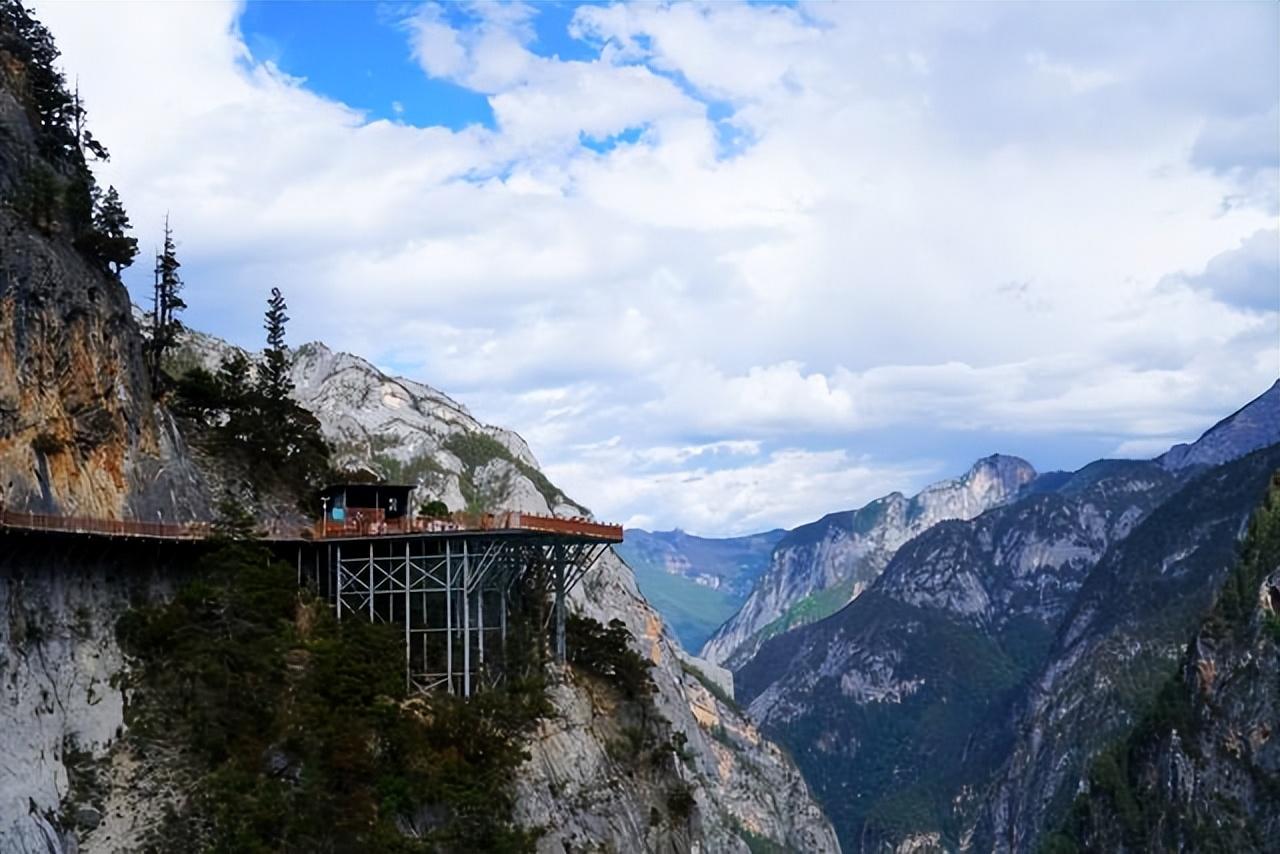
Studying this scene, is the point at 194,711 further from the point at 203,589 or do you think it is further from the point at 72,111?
the point at 72,111

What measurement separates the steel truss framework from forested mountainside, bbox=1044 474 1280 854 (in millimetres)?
133221

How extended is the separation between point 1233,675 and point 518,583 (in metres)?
140

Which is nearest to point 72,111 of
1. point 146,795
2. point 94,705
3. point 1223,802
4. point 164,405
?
point 164,405

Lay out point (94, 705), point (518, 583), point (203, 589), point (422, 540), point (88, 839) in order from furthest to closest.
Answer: point (518, 583) < point (422, 540) < point (203, 589) < point (94, 705) < point (88, 839)

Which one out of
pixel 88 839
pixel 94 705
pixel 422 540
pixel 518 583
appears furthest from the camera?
pixel 518 583

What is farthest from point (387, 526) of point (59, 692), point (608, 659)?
point (59, 692)

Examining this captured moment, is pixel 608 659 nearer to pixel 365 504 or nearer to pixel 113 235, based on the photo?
pixel 365 504

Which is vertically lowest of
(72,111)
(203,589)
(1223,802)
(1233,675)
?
(1223,802)

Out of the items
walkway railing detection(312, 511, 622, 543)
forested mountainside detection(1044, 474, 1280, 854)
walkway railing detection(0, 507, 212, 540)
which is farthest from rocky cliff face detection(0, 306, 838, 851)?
forested mountainside detection(1044, 474, 1280, 854)

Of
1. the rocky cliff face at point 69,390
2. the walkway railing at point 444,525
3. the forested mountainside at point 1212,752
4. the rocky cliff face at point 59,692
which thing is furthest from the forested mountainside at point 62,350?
the forested mountainside at point 1212,752

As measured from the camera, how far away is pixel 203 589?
179 feet

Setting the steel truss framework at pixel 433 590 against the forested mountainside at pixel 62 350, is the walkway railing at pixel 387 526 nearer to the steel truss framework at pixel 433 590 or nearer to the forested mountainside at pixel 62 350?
the steel truss framework at pixel 433 590

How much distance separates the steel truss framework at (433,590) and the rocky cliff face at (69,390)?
6903 millimetres

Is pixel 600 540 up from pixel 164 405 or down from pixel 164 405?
down
